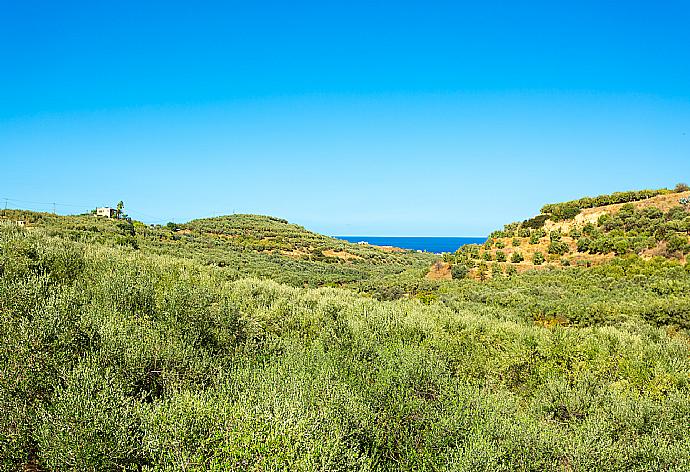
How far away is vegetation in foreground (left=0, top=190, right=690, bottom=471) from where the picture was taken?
7.09 metres

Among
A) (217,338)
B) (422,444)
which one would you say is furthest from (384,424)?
(217,338)

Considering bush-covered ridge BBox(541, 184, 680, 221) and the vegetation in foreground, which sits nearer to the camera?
the vegetation in foreground

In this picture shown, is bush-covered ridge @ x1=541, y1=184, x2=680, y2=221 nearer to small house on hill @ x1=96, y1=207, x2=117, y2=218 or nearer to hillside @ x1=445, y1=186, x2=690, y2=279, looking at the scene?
hillside @ x1=445, y1=186, x2=690, y2=279

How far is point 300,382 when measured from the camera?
9836mm

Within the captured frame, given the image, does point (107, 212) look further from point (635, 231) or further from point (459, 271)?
point (635, 231)

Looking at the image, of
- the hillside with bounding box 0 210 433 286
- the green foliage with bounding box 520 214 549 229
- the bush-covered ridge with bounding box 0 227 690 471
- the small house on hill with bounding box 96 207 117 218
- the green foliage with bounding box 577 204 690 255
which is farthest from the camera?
the small house on hill with bounding box 96 207 117 218

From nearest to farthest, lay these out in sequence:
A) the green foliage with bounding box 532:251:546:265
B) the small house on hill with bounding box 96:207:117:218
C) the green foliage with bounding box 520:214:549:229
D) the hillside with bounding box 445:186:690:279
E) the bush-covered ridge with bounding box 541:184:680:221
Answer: the hillside with bounding box 445:186:690:279 → the green foliage with bounding box 532:251:546:265 → the bush-covered ridge with bounding box 541:184:680:221 → the green foliage with bounding box 520:214:549:229 → the small house on hill with bounding box 96:207:117:218

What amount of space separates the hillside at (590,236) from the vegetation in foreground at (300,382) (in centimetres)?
1635

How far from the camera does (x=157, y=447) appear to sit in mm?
6734

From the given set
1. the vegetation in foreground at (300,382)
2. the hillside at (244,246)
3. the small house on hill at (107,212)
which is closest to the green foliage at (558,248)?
the hillside at (244,246)

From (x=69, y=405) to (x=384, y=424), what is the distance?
6669 millimetres

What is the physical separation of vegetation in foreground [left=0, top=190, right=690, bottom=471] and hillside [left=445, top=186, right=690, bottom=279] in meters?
16.3

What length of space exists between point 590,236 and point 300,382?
4045 centimetres

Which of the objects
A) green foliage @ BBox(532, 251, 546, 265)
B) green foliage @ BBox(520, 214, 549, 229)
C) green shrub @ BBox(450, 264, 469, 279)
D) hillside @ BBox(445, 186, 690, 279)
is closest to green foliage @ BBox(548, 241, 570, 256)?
hillside @ BBox(445, 186, 690, 279)
